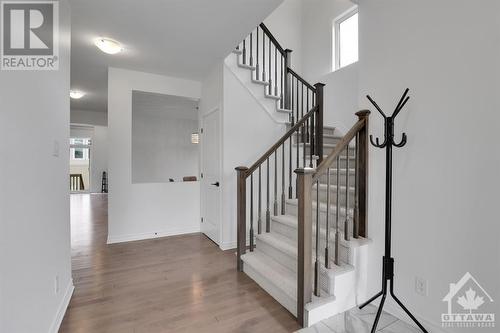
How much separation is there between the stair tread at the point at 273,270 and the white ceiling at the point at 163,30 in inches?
98.1

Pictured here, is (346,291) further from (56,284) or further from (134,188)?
(134,188)

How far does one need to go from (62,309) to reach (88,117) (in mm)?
6883

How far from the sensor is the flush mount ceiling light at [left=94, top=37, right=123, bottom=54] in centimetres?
291

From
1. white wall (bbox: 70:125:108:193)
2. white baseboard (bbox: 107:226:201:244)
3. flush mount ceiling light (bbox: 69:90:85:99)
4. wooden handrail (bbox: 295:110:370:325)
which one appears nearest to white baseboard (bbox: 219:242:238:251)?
white baseboard (bbox: 107:226:201:244)

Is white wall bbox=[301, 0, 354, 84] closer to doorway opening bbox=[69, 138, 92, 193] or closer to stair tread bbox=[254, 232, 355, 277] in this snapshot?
stair tread bbox=[254, 232, 355, 277]

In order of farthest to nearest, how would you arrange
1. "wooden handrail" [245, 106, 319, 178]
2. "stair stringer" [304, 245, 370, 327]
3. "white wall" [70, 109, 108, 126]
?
1. "white wall" [70, 109, 108, 126]
2. "wooden handrail" [245, 106, 319, 178]
3. "stair stringer" [304, 245, 370, 327]

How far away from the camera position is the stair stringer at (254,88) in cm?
357

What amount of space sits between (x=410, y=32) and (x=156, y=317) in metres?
2.95

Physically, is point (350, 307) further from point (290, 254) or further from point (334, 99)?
point (334, 99)

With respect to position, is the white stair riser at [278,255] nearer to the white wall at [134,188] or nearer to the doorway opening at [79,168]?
the white wall at [134,188]

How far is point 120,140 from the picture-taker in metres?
3.83

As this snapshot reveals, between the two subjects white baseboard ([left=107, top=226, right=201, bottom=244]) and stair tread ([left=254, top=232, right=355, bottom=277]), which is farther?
white baseboard ([left=107, top=226, right=201, bottom=244])

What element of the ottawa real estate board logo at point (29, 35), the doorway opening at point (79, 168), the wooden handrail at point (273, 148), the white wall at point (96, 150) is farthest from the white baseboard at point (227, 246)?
the doorway opening at point (79, 168)

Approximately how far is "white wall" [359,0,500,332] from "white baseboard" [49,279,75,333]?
244cm
